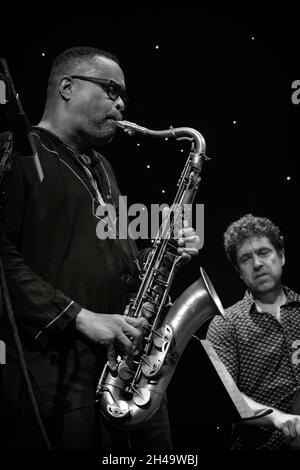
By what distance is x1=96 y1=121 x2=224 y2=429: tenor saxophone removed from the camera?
2.22 metres

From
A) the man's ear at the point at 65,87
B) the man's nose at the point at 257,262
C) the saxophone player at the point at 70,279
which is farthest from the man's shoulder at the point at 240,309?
the man's ear at the point at 65,87

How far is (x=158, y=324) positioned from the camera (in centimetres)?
254

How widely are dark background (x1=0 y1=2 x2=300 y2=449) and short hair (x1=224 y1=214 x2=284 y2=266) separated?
421 mm

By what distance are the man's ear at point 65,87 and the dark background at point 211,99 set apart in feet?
3.02

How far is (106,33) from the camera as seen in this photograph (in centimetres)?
354

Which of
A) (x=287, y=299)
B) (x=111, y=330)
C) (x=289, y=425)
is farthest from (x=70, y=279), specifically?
(x=287, y=299)

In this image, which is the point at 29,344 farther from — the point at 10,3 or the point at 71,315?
the point at 10,3

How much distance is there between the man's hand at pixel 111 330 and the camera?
204 cm

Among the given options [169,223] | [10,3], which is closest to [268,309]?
[169,223]

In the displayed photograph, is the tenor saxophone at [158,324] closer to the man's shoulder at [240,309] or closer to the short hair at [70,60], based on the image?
the short hair at [70,60]

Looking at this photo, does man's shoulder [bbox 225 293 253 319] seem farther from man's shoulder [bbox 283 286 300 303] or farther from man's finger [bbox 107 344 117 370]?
man's finger [bbox 107 344 117 370]

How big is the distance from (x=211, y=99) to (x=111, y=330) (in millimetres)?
2224

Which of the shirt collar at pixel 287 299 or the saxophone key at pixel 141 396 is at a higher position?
the shirt collar at pixel 287 299

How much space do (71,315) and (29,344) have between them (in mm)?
211
